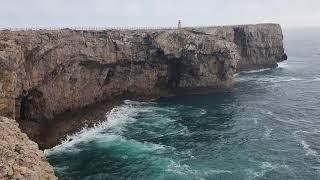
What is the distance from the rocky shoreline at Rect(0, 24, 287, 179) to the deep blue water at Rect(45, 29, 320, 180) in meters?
3.92

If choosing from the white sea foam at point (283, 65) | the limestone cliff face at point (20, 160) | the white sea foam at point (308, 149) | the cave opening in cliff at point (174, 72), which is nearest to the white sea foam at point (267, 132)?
the white sea foam at point (308, 149)

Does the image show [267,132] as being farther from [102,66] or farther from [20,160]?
[20,160]

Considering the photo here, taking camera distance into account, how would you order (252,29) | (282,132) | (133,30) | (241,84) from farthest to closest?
(252,29) < (241,84) < (133,30) < (282,132)

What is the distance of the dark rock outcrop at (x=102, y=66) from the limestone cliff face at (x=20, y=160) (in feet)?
82.7

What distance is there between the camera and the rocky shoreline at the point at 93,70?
6881 centimetres

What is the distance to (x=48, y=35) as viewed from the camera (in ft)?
247


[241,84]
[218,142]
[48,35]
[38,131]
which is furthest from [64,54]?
[241,84]

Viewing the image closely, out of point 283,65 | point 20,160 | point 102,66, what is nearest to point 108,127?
point 102,66

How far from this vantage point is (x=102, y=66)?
87.9m

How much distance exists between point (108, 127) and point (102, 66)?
15.0m

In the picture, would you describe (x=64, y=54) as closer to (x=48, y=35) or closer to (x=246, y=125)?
(x=48, y=35)

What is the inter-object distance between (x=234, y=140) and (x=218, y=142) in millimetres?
2791

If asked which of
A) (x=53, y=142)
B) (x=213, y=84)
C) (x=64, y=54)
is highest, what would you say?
(x=64, y=54)

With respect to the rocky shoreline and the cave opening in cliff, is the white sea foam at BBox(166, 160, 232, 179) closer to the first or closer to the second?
the rocky shoreline
